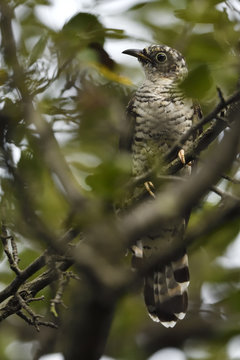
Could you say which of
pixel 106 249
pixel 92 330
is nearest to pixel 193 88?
pixel 106 249

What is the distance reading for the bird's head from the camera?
404cm

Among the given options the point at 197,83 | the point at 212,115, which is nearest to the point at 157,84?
the point at 212,115

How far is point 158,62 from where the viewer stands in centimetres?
412

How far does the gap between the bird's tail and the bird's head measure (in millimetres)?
1292

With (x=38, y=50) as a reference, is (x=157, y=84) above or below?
below

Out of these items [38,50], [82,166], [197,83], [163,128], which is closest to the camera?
[197,83]

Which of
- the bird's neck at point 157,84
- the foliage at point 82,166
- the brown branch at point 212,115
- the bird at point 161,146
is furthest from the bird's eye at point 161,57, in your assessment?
the brown branch at point 212,115

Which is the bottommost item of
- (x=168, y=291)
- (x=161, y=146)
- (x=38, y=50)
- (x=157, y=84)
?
(x=168, y=291)

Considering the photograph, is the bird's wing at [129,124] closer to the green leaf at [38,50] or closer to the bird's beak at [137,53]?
the bird's beak at [137,53]

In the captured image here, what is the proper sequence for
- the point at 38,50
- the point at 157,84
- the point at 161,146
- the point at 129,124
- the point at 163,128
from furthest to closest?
the point at 157,84 < the point at 129,124 < the point at 161,146 < the point at 163,128 < the point at 38,50

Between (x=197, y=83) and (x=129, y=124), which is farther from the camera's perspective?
(x=129, y=124)

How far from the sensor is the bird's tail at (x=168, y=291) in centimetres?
335

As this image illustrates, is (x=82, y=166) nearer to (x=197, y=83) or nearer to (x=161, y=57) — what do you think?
(x=197, y=83)

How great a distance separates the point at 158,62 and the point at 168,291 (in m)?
1.57
